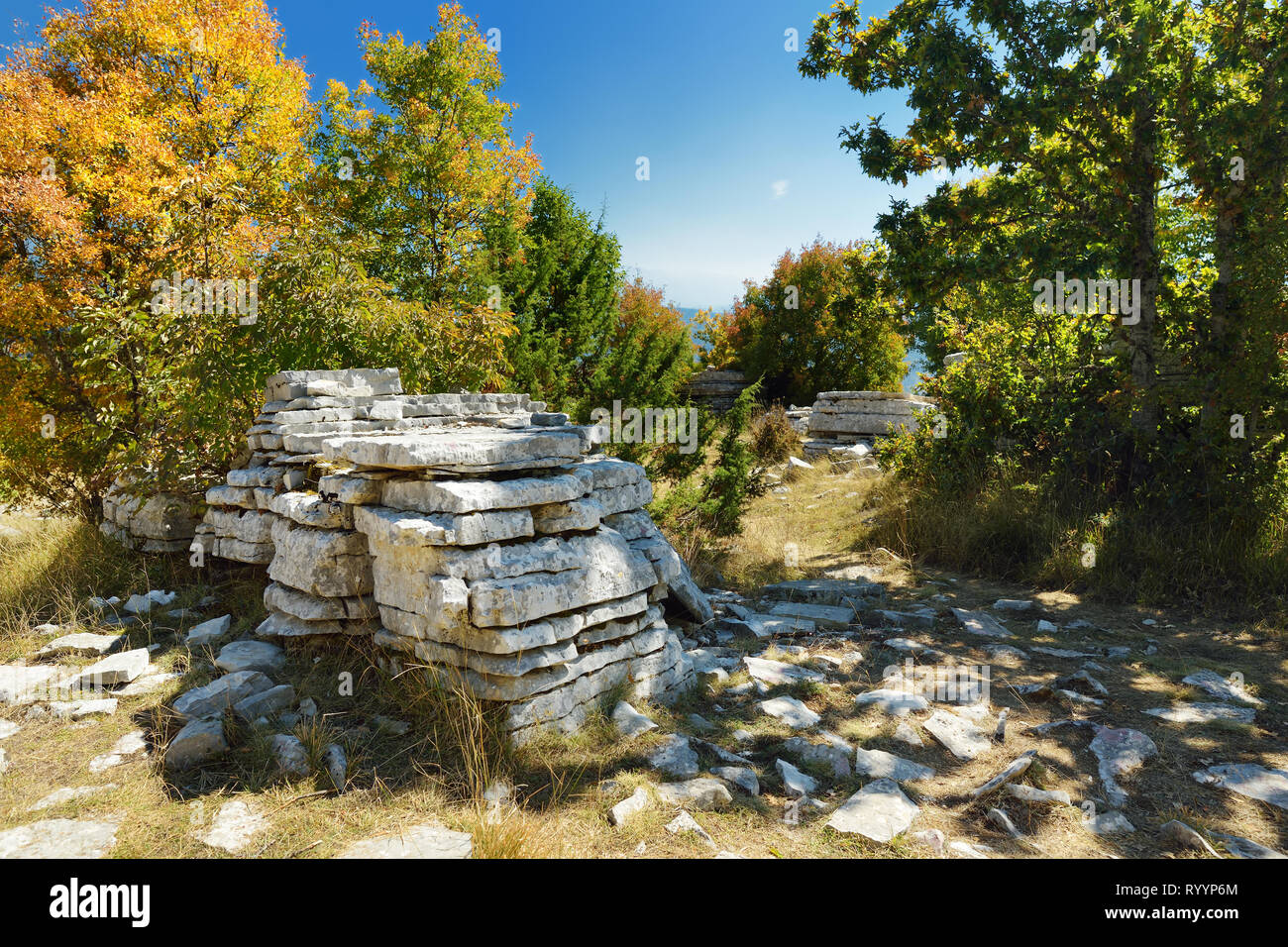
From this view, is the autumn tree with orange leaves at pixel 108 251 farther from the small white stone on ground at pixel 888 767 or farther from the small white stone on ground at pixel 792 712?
the small white stone on ground at pixel 888 767

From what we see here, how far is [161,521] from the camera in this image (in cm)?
620

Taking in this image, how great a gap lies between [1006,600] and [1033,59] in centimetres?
541

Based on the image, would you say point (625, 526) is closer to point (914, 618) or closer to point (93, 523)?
point (914, 618)

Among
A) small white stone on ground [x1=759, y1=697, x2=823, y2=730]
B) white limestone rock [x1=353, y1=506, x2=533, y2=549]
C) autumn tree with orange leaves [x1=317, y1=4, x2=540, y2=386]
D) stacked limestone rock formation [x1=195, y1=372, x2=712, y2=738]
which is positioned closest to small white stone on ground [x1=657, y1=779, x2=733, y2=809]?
stacked limestone rock formation [x1=195, y1=372, x2=712, y2=738]

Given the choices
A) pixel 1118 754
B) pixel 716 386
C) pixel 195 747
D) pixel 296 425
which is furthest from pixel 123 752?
pixel 716 386

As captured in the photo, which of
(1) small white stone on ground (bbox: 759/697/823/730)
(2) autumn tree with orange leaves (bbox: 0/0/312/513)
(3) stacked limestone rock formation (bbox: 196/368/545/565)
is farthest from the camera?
(2) autumn tree with orange leaves (bbox: 0/0/312/513)

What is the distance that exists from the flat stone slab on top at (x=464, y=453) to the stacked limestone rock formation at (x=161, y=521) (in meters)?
2.66

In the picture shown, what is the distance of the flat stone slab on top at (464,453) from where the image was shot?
386 centimetres

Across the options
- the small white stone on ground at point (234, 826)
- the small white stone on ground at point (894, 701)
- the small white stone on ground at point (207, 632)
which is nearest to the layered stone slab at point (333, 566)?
the small white stone on ground at point (207, 632)

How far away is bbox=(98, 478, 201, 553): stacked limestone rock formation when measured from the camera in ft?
20.3

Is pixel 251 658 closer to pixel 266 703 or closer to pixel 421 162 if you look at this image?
pixel 266 703

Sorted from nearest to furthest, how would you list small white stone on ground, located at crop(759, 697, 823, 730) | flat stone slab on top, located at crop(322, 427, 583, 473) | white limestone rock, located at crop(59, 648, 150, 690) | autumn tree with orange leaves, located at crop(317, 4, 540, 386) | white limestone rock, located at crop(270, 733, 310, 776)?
white limestone rock, located at crop(270, 733, 310, 776)
flat stone slab on top, located at crop(322, 427, 583, 473)
small white stone on ground, located at crop(759, 697, 823, 730)
white limestone rock, located at crop(59, 648, 150, 690)
autumn tree with orange leaves, located at crop(317, 4, 540, 386)

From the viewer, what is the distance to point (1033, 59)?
7.07 m

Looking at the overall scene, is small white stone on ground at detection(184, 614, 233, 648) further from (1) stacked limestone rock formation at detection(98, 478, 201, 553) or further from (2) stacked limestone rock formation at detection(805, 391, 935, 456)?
(2) stacked limestone rock formation at detection(805, 391, 935, 456)
